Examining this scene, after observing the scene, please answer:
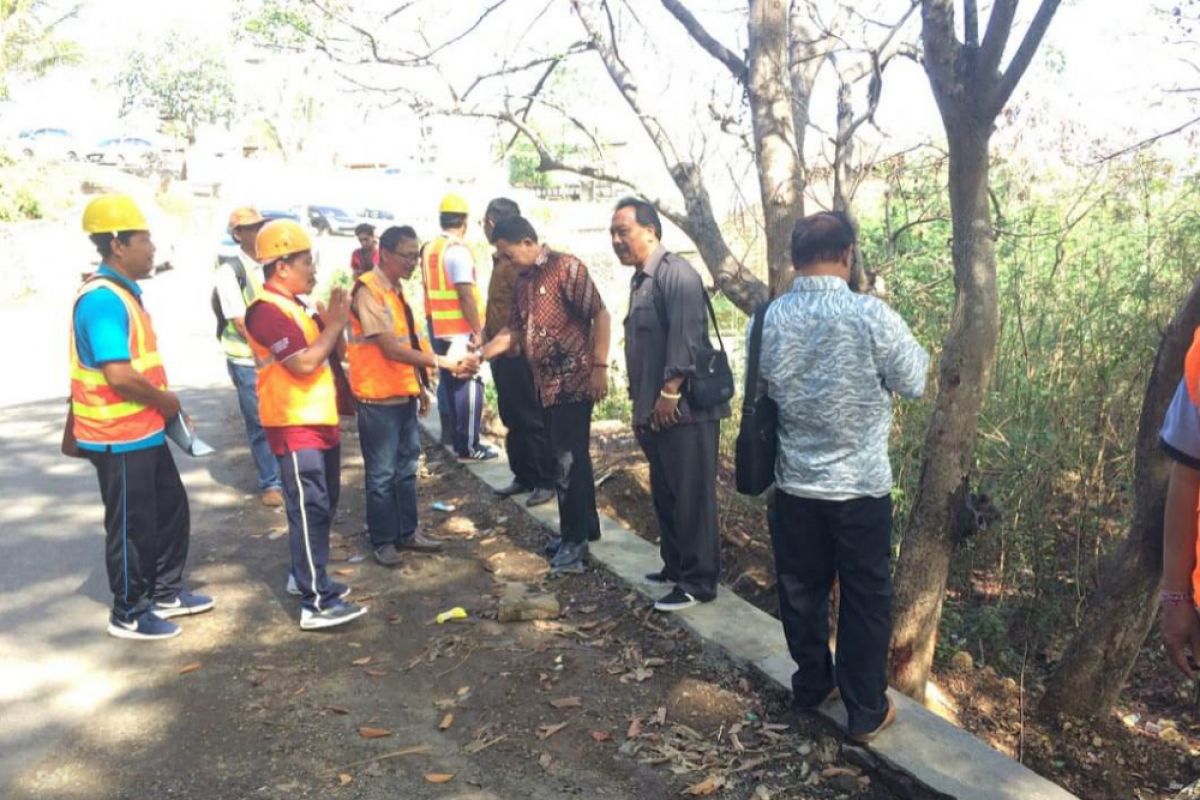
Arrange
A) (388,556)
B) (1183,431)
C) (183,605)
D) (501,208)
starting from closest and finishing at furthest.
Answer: (1183,431) → (183,605) → (388,556) → (501,208)

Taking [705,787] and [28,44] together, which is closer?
[705,787]

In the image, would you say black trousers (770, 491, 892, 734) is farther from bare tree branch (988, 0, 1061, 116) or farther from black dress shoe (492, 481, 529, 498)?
black dress shoe (492, 481, 529, 498)

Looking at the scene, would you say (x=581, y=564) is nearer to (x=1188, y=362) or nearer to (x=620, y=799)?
(x=620, y=799)

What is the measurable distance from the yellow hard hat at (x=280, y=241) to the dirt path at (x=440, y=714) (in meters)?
1.85

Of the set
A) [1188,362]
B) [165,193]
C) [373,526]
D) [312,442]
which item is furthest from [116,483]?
[165,193]

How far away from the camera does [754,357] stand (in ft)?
11.8

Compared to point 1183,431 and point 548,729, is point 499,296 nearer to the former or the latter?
point 548,729

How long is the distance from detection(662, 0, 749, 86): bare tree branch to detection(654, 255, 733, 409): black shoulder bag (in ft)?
6.57

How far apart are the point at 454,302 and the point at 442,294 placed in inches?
4.1

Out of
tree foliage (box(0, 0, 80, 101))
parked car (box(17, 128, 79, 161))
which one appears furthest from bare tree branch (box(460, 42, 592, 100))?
parked car (box(17, 128, 79, 161))

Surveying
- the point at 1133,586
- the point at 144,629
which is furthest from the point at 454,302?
the point at 1133,586

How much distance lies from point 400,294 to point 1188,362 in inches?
165

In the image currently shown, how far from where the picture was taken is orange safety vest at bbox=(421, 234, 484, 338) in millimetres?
6895

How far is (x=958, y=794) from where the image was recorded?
10.2 feet
